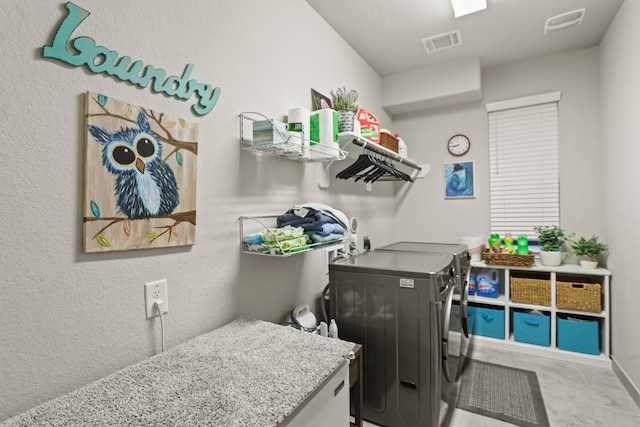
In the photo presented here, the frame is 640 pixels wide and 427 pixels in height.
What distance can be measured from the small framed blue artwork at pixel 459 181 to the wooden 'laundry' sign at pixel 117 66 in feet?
8.80

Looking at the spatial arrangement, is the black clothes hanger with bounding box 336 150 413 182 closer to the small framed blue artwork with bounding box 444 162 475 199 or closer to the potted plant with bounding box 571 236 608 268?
the small framed blue artwork with bounding box 444 162 475 199

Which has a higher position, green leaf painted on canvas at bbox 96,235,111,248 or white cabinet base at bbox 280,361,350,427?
green leaf painted on canvas at bbox 96,235,111,248

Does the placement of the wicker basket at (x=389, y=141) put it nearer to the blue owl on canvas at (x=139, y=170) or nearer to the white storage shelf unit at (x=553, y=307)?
the white storage shelf unit at (x=553, y=307)

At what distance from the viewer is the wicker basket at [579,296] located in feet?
8.11

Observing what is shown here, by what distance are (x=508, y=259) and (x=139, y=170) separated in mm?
2920

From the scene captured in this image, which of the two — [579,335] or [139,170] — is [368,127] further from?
[579,335]

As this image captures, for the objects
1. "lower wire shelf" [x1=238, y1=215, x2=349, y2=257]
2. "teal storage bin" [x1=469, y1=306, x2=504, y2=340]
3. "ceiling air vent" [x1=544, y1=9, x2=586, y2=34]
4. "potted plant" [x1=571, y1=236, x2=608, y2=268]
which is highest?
"ceiling air vent" [x1=544, y1=9, x2=586, y2=34]

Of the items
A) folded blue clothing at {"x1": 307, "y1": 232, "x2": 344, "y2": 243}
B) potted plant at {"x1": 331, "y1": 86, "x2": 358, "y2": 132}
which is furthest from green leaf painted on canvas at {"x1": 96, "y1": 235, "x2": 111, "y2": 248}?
potted plant at {"x1": 331, "y1": 86, "x2": 358, "y2": 132}

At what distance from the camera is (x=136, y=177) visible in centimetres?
109

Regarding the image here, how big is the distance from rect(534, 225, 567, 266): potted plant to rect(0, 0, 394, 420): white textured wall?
225 cm

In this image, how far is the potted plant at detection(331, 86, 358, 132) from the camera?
2006 millimetres

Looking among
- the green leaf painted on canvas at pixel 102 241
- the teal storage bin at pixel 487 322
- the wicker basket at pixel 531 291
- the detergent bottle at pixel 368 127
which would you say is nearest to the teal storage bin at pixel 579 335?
the wicker basket at pixel 531 291

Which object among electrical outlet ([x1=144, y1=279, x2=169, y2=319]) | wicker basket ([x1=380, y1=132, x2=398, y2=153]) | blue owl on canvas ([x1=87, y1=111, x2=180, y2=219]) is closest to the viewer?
blue owl on canvas ([x1=87, y1=111, x2=180, y2=219])

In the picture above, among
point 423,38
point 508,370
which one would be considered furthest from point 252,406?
point 423,38
